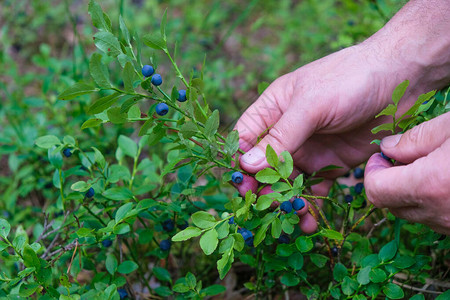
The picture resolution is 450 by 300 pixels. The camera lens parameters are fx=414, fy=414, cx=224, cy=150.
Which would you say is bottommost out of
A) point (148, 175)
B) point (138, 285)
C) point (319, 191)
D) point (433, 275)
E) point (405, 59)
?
point (138, 285)

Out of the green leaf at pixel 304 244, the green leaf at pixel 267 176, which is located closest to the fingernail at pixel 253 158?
the green leaf at pixel 267 176

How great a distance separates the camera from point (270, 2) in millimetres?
3965

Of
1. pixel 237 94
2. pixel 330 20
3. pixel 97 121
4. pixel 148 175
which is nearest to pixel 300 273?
pixel 148 175

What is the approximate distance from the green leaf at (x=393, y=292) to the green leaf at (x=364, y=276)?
0.05m

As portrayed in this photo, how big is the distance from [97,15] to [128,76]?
0.18m

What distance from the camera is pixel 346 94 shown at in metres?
1.34

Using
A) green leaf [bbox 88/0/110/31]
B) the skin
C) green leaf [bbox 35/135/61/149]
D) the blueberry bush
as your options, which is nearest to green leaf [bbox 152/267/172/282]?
the blueberry bush

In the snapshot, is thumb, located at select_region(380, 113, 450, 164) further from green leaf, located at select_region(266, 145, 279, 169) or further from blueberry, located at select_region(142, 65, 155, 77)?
blueberry, located at select_region(142, 65, 155, 77)

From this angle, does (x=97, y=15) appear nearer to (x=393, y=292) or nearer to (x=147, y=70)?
(x=147, y=70)

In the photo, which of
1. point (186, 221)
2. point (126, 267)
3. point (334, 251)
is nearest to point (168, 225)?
point (186, 221)

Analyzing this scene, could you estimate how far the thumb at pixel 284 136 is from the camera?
1.17m

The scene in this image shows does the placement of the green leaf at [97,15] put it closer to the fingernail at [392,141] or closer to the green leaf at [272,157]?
the green leaf at [272,157]

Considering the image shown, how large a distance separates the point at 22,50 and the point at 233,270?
3.01m

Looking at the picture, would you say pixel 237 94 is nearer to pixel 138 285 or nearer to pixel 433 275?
pixel 138 285
